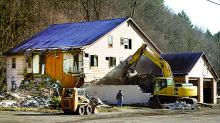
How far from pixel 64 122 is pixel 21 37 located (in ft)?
116

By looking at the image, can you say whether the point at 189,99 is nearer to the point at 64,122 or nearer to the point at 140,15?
the point at 64,122

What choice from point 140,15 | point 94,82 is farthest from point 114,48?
point 140,15

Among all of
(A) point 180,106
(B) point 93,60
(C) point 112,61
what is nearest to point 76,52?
(B) point 93,60

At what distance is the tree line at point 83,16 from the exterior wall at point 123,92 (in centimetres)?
1460

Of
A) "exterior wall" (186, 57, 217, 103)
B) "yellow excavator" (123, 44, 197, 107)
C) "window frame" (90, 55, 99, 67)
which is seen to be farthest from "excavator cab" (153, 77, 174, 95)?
"window frame" (90, 55, 99, 67)

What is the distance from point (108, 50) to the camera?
151ft

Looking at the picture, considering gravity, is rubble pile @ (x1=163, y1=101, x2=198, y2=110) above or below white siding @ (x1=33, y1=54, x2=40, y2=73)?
below

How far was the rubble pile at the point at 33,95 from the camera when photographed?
112 feet

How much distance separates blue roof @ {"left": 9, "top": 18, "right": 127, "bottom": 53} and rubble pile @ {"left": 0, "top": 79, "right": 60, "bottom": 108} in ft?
13.0

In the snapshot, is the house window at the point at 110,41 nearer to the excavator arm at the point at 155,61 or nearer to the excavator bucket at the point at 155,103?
the excavator arm at the point at 155,61

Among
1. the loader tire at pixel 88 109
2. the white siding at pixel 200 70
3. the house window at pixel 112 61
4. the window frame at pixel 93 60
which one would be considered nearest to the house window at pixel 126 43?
the house window at pixel 112 61

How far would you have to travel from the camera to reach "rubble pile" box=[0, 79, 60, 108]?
34062 mm

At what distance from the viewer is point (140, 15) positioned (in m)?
99.9

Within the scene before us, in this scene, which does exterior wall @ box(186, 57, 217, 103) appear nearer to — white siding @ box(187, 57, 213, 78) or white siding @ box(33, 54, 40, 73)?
white siding @ box(187, 57, 213, 78)
